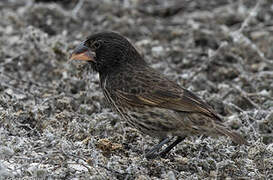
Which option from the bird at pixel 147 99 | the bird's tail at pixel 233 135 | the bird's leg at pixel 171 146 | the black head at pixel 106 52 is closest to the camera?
the bird's tail at pixel 233 135

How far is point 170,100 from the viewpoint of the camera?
5.07m

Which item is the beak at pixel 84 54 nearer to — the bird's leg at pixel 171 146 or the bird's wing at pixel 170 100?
the bird's wing at pixel 170 100

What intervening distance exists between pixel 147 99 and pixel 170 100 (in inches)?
8.8

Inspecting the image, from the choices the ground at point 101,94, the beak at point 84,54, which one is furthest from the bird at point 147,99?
the ground at point 101,94

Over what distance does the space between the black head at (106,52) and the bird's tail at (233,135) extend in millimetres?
1231

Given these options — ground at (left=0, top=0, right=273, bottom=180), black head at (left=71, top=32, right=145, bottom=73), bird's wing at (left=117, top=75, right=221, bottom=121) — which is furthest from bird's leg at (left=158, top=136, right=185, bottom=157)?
black head at (left=71, top=32, right=145, bottom=73)

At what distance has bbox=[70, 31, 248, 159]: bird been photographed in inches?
196

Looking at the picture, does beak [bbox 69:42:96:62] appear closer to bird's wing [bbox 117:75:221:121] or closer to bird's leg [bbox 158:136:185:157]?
bird's wing [bbox 117:75:221:121]

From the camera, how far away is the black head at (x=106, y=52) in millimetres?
5566

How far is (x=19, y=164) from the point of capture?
448 centimetres

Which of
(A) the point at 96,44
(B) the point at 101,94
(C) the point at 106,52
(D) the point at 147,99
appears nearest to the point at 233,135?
(D) the point at 147,99

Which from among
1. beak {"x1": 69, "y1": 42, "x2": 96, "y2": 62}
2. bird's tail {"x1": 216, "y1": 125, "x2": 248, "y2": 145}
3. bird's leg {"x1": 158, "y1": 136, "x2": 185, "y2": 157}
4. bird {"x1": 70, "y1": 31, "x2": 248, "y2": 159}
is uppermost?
beak {"x1": 69, "y1": 42, "x2": 96, "y2": 62}

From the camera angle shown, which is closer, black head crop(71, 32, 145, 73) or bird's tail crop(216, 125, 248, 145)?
bird's tail crop(216, 125, 248, 145)

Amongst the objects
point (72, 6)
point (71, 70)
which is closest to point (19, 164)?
point (71, 70)
